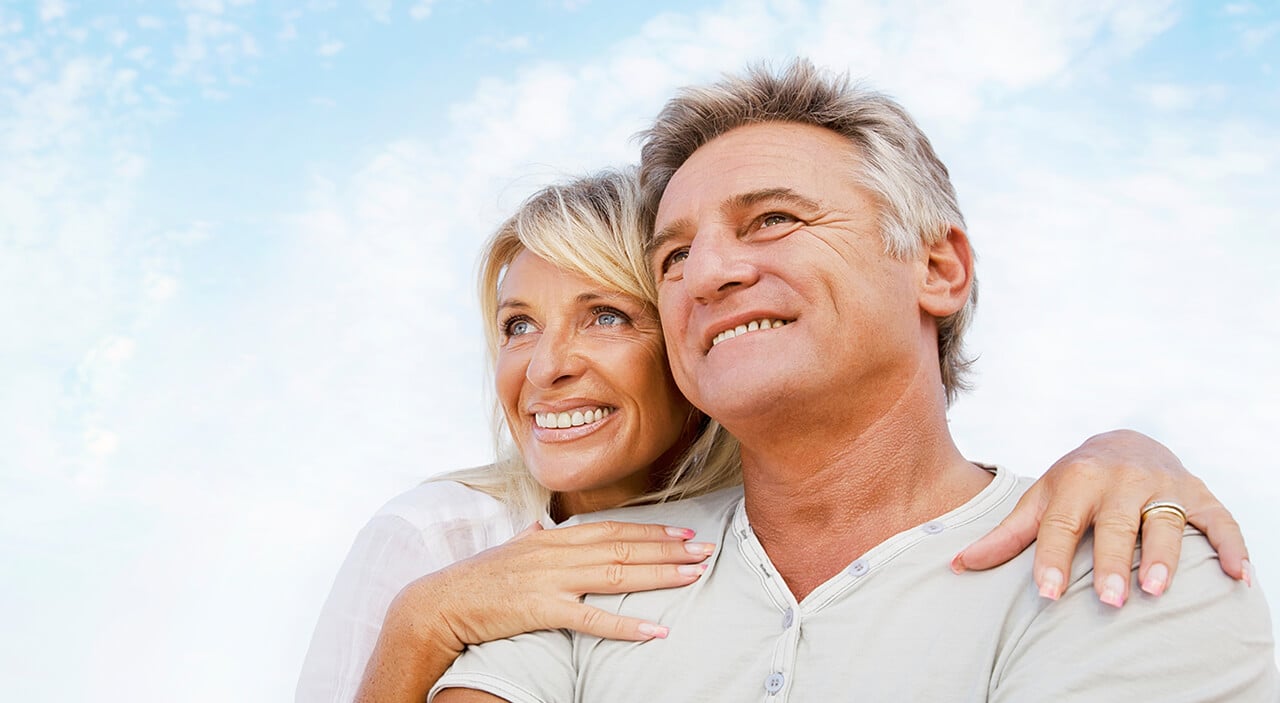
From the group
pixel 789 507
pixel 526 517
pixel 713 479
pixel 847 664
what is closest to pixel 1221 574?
pixel 847 664

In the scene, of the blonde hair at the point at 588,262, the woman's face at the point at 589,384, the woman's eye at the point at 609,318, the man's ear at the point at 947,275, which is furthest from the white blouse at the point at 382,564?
the man's ear at the point at 947,275

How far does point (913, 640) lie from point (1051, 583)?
1.11 ft

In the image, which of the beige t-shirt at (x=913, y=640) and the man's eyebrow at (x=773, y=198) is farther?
the man's eyebrow at (x=773, y=198)

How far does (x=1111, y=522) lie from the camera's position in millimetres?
1919

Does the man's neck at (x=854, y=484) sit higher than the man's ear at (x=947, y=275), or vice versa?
the man's ear at (x=947, y=275)

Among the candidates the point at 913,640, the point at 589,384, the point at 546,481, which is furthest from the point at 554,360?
the point at 913,640

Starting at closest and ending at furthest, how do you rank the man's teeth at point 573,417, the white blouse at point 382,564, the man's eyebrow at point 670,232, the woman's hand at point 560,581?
the woman's hand at point 560,581, the man's eyebrow at point 670,232, the white blouse at point 382,564, the man's teeth at point 573,417

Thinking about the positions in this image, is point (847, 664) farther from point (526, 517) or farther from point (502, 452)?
point (502, 452)

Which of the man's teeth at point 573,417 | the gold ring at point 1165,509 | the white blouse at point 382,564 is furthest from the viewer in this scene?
the man's teeth at point 573,417

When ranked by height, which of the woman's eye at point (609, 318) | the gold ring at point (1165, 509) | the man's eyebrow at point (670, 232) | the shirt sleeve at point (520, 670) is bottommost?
the shirt sleeve at point (520, 670)

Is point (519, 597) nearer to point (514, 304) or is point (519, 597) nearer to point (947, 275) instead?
point (514, 304)

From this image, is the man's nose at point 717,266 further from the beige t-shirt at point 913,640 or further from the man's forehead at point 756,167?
the beige t-shirt at point 913,640

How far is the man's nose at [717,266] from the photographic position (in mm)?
2486

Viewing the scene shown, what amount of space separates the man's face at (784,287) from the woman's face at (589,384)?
0.42 metres
